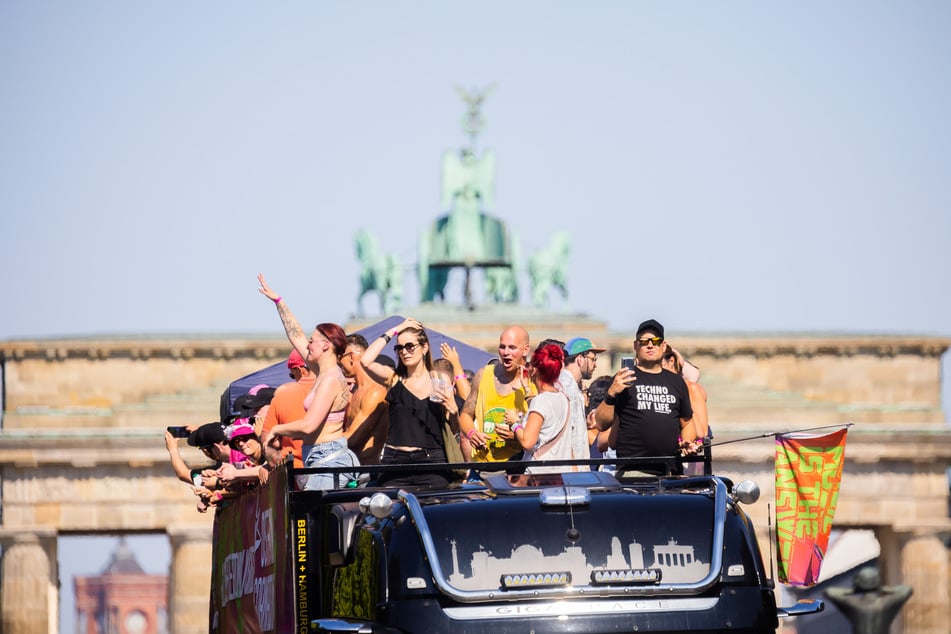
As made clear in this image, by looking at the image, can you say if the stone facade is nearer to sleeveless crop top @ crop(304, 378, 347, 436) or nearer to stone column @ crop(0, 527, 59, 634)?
stone column @ crop(0, 527, 59, 634)

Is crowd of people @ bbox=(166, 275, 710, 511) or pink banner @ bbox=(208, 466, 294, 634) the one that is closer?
pink banner @ bbox=(208, 466, 294, 634)

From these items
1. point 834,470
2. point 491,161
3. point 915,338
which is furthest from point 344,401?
point 491,161

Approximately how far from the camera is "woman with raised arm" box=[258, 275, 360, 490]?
15500mm

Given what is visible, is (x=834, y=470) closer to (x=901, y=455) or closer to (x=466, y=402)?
(x=466, y=402)

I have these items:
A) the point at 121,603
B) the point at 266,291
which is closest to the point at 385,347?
the point at 266,291

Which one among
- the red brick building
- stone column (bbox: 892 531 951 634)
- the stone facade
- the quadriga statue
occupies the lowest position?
the red brick building

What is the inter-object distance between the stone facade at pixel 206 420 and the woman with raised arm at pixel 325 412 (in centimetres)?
4463

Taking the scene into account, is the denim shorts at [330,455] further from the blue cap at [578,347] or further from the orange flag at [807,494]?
the orange flag at [807,494]

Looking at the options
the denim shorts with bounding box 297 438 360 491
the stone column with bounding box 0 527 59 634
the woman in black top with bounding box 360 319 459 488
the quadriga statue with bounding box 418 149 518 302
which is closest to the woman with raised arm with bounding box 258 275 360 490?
the denim shorts with bounding box 297 438 360 491

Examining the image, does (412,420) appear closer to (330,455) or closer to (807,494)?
(330,455)

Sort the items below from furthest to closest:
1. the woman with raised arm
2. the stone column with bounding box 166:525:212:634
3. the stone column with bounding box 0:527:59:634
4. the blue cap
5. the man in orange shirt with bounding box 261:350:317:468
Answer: the stone column with bounding box 0:527:59:634
the stone column with bounding box 166:525:212:634
the blue cap
the man in orange shirt with bounding box 261:350:317:468
the woman with raised arm

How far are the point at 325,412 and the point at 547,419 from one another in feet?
4.55

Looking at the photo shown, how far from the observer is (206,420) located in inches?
2409

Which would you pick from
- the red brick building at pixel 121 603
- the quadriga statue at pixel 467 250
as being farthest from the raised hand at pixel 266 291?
the red brick building at pixel 121 603
